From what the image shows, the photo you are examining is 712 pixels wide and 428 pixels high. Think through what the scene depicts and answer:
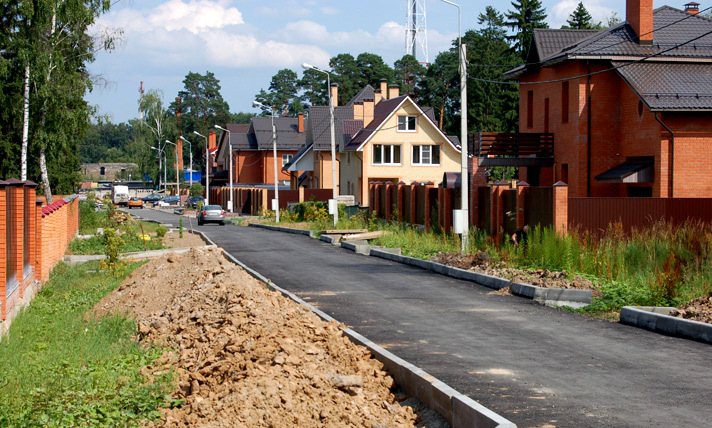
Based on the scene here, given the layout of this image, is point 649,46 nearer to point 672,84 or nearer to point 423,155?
point 672,84

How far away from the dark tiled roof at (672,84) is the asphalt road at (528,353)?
1418 centimetres

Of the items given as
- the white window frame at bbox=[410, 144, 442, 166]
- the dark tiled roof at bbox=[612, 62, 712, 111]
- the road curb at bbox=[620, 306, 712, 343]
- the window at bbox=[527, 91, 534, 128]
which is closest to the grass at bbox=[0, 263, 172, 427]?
the road curb at bbox=[620, 306, 712, 343]

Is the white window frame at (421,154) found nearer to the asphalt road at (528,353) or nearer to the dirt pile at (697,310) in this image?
the asphalt road at (528,353)

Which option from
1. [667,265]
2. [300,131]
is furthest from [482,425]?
[300,131]

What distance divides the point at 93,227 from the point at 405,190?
1507cm

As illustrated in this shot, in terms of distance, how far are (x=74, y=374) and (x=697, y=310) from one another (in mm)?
8872

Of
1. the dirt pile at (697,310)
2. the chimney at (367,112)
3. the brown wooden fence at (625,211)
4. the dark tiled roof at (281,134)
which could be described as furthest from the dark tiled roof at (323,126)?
the dirt pile at (697,310)

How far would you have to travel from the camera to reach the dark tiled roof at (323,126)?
60625mm

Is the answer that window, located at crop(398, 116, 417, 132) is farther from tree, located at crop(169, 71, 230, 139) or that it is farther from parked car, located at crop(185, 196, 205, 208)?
tree, located at crop(169, 71, 230, 139)

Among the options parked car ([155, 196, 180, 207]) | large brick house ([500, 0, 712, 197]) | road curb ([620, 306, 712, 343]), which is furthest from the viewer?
parked car ([155, 196, 180, 207])

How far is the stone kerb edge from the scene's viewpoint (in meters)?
6.62

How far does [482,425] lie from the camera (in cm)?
658

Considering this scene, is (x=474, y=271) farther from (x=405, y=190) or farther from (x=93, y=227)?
(x=93, y=227)

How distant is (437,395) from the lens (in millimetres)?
7566
